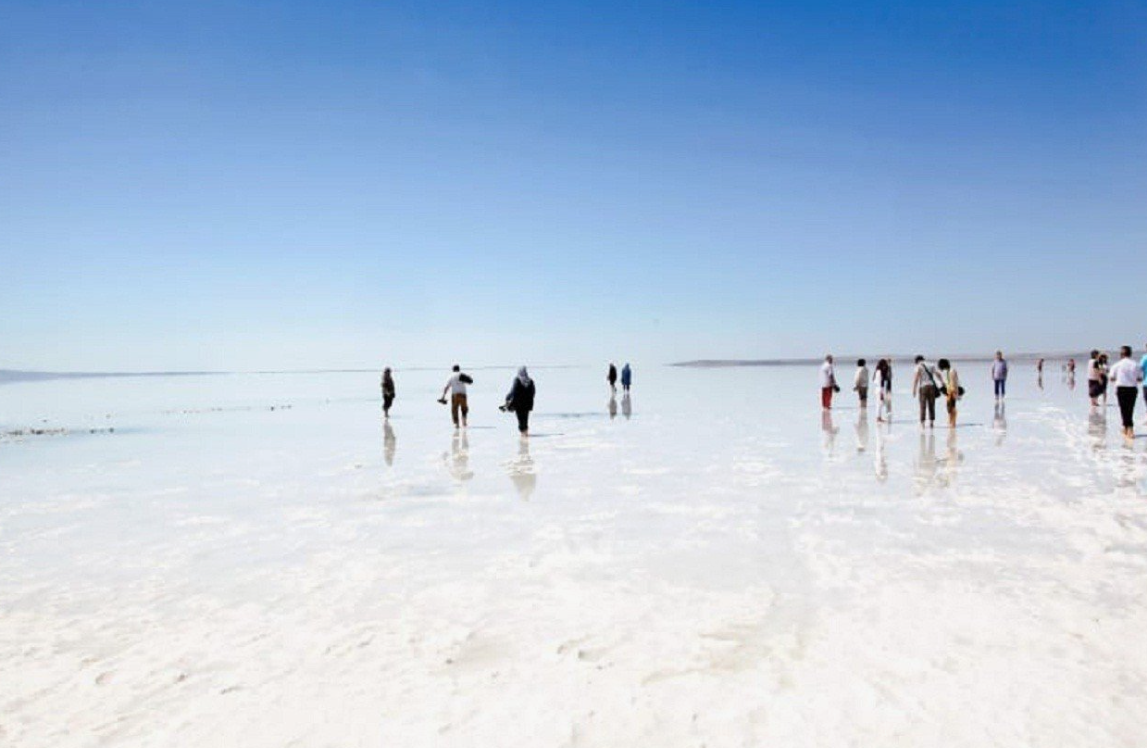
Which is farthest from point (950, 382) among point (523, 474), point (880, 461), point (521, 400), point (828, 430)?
point (523, 474)

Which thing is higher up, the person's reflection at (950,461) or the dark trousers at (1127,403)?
the dark trousers at (1127,403)

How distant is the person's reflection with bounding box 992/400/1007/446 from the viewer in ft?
51.6

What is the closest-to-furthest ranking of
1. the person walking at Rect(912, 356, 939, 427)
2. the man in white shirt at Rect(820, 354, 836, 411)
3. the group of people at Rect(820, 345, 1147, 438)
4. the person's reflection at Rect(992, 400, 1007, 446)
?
the group of people at Rect(820, 345, 1147, 438) < the person's reflection at Rect(992, 400, 1007, 446) < the person walking at Rect(912, 356, 939, 427) < the man in white shirt at Rect(820, 354, 836, 411)

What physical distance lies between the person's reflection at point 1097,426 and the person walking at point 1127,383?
54 centimetres

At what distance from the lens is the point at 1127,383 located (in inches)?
602

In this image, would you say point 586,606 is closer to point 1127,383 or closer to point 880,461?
point 880,461

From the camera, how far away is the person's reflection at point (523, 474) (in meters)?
10.5

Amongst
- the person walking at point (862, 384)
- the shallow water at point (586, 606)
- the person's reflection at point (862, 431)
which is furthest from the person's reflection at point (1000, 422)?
the person walking at point (862, 384)

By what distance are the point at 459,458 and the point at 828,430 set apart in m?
9.32

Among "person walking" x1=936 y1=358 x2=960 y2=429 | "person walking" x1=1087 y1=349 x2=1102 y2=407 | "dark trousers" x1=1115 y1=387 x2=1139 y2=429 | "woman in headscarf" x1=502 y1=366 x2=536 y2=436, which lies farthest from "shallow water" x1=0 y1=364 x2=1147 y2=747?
"person walking" x1=1087 y1=349 x2=1102 y2=407

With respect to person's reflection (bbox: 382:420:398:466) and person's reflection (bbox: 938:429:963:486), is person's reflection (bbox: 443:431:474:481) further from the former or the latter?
person's reflection (bbox: 938:429:963:486)

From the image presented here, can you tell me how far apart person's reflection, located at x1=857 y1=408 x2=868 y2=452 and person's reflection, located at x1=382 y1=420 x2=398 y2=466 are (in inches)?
366

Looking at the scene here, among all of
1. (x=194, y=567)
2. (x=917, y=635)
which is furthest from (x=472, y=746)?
(x=194, y=567)

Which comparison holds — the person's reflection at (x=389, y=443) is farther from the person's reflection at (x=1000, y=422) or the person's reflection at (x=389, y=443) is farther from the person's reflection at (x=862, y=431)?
the person's reflection at (x=1000, y=422)
